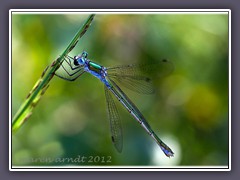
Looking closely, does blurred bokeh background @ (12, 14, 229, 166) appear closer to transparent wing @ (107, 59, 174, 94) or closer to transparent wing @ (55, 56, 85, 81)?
transparent wing @ (107, 59, 174, 94)

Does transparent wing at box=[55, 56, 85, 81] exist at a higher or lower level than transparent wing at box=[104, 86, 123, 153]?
higher

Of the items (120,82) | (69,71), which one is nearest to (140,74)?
(120,82)

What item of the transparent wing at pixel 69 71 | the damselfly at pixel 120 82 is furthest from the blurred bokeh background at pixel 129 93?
the transparent wing at pixel 69 71

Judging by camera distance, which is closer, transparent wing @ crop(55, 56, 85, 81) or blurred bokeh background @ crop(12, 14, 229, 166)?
transparent wing @ crop(55, 56, 85, 81)

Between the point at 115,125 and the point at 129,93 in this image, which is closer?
Answer: the point at 115,125

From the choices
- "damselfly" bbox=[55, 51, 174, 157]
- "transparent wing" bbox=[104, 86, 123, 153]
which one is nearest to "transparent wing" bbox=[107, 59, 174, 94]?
"damselfly" bbox=[55, 51, 174, 157]

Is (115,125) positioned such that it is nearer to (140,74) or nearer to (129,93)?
(129,93)
